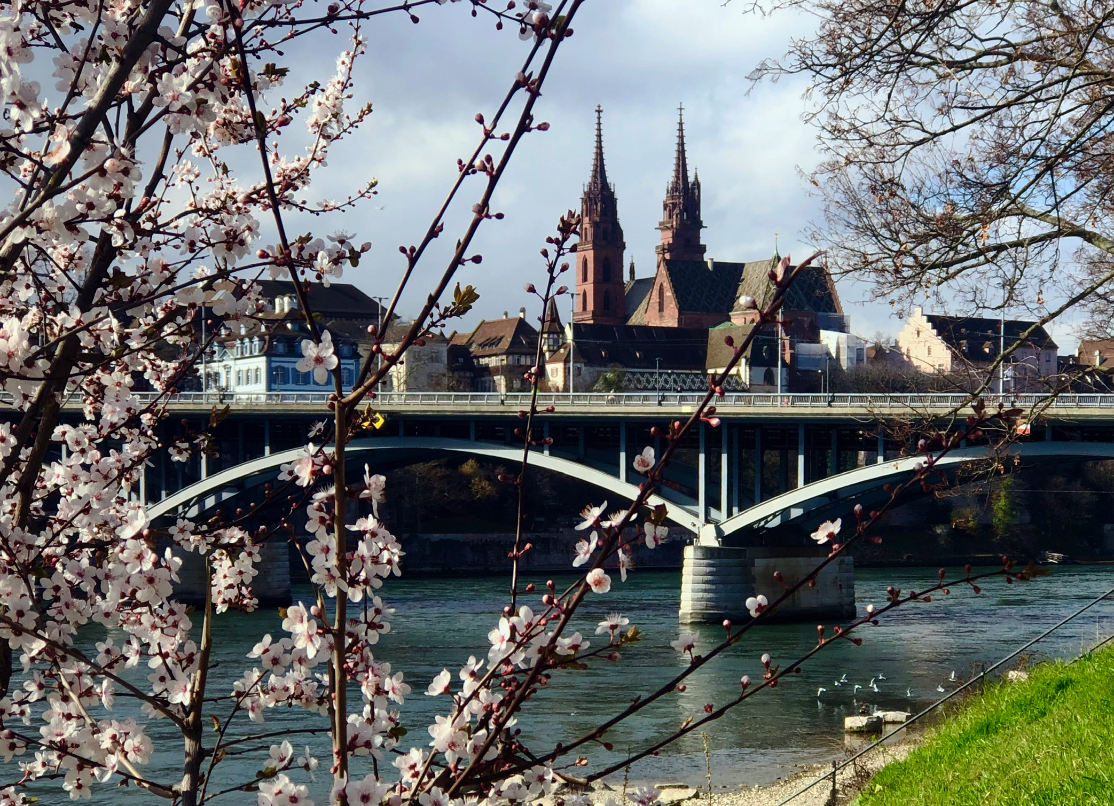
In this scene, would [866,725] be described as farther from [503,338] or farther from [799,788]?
[503,338]

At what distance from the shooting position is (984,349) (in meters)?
15.0

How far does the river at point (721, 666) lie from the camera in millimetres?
19453

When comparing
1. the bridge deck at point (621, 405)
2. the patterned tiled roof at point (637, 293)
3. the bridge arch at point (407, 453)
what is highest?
the patterned tiled roof at point (637, 293)

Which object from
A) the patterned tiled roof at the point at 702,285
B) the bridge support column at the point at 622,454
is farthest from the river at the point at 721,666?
the patterned tiled roof at the point at 702,285

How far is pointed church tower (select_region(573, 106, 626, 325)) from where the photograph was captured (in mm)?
122500

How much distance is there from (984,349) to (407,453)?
31.5 meters

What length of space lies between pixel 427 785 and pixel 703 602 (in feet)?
117

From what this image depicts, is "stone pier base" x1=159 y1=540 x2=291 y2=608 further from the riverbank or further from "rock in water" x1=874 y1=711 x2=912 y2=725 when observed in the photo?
the riverbank

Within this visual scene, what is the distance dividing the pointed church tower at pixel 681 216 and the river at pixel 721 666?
85341mm

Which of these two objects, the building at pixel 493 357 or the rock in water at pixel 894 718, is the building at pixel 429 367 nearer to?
the building at pixel 493 357

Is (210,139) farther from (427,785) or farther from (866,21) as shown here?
(866,21)

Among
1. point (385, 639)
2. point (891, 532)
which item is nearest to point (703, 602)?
point (385, 639)

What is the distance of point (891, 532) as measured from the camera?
2527 inches

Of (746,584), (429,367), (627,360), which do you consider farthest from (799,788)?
(627,360)
